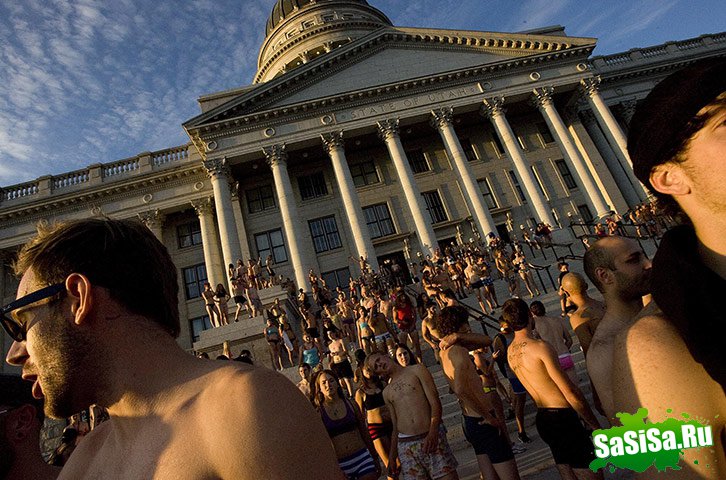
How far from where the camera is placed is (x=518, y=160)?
24953 millimetres

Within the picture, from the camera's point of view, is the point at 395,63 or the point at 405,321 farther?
the point at 395,63

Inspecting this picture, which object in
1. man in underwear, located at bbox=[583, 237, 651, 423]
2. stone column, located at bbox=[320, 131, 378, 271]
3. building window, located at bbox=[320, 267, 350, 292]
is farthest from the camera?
building window, located at bbox=[320, 267, 350, 292]

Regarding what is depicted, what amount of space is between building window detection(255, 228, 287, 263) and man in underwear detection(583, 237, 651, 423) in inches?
981

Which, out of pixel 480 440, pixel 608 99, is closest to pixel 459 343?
pixel 480 440

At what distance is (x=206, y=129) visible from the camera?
24.3m

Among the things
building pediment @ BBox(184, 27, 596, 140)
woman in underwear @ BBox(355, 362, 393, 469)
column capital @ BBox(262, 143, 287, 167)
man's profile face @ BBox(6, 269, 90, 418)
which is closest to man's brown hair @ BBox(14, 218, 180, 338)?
man's profile face @ BBox(6, 269, 90, 418)

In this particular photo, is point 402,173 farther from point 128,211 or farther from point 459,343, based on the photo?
point 459,343

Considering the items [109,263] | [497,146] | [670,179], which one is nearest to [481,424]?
[670,179]

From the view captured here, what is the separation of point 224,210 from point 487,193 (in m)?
18.1

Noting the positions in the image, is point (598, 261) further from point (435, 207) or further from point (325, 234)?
point (435, 207)

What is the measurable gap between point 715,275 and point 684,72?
0.74 meters

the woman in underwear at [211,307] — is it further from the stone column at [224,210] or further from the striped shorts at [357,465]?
the striped shorts at [357,465]

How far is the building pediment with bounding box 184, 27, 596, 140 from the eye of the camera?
83.4 feet

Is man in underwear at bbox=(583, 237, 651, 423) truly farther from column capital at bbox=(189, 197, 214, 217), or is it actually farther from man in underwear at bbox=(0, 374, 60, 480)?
column capital at bbox=(189, 197, 214, 217)
